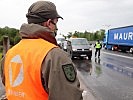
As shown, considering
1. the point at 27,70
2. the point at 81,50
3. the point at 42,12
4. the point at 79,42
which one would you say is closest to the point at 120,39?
the point at 79,42

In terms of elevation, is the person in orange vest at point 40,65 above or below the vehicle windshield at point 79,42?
above

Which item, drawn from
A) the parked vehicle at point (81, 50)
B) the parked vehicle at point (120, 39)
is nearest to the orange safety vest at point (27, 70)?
the parked vehicle at point (81, 50)

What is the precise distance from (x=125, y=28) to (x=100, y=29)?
2723 inches

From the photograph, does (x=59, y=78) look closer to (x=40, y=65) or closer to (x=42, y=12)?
(x=40, y=65)

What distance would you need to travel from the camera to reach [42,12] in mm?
2729

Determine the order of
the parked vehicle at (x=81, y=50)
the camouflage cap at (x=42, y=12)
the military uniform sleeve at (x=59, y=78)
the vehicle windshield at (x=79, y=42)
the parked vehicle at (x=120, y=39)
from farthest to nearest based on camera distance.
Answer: the parked vehicle at (x=120, y=39)
the vehicle windshield at (x=79, y=42)
the parked vehicle at (x=81, y=50)
the camouflage cap at (x=42, y=12)
the military uniform sleeve at (x=59, y=78)

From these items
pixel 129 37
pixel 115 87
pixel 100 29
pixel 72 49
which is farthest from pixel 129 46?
pixel 100 29

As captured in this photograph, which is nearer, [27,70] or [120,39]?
[27,70]

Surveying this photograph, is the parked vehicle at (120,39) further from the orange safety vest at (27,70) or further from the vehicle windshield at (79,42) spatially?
the orange safety vest at (27,70)

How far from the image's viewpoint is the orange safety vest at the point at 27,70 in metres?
2.52

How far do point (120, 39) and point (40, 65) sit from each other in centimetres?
4581

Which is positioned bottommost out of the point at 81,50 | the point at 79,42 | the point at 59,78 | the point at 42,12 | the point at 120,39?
the point at 120,39

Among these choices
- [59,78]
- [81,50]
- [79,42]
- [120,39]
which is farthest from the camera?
[120,39]

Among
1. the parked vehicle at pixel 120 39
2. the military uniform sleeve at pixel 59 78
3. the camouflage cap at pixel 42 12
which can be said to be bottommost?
the parked vehicle at pixel 120 39
